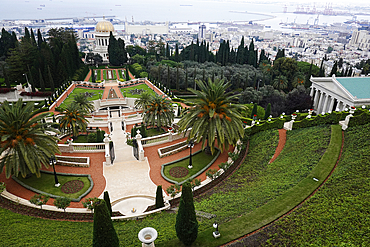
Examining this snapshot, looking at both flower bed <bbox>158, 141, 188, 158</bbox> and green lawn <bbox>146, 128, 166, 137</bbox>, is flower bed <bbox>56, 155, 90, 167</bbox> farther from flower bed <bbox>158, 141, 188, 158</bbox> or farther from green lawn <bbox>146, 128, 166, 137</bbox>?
green lawn <bbox>146, 128, 166, 137</bbox>

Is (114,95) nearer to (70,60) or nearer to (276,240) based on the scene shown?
(70,60)

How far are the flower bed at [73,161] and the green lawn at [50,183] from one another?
2011 millimetres

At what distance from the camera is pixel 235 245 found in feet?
46.0

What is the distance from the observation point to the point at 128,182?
2525cm

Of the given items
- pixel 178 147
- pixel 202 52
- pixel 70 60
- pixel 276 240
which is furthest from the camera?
pixel 202 52

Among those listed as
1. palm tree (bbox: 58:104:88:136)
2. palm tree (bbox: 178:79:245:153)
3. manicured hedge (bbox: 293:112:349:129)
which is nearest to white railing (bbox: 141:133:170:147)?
palm tree (bbox: 178:79:245:153)

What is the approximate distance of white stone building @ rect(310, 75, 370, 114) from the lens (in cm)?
4382

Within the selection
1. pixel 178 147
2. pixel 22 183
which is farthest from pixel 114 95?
pixel 22 183

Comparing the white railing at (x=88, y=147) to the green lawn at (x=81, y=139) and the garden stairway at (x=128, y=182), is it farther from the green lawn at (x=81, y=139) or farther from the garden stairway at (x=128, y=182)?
the green lawn at (x=81, y=139)

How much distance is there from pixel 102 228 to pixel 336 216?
527 inches

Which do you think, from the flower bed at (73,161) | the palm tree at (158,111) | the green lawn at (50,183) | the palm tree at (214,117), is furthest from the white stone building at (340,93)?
the green lawn at (50,183)

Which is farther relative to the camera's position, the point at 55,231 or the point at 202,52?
the point at 202,52

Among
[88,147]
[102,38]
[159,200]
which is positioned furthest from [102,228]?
[102,38]

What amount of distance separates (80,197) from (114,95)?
41.3 metres
